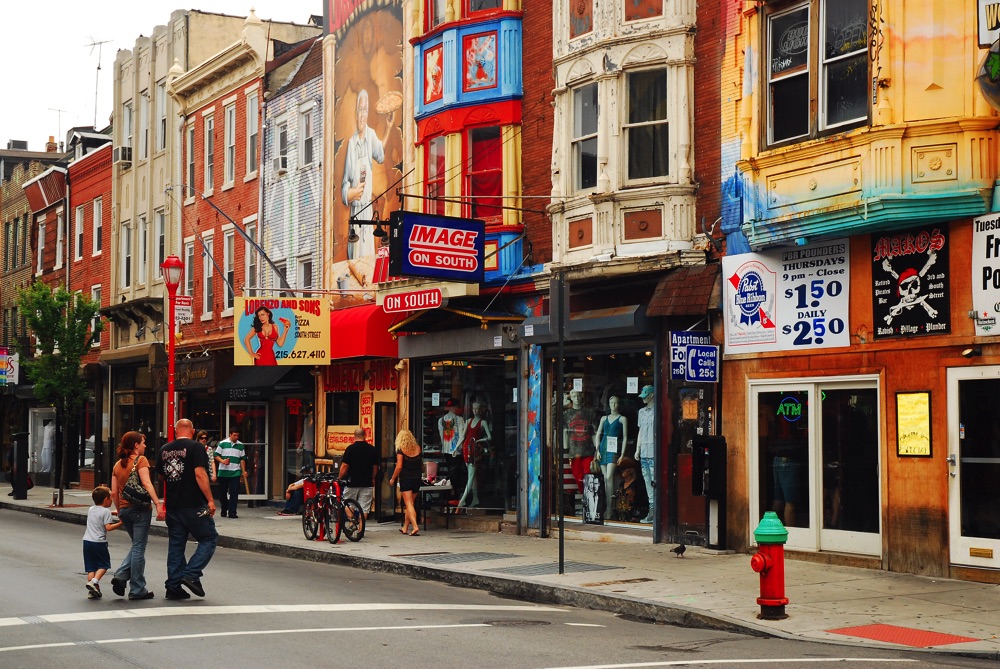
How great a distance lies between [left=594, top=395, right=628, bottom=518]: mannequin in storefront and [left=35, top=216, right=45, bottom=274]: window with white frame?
106ft

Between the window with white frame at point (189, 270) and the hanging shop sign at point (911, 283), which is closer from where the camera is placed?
the hanging shop sign at point (911, 283)

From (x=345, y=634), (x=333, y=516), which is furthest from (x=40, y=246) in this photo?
(x=345, y=634)

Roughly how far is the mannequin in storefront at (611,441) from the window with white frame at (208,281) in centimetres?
1687

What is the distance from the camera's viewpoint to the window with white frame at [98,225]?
41938mm

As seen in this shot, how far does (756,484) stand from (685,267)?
128 inches

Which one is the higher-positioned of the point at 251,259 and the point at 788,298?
the point at 251,259

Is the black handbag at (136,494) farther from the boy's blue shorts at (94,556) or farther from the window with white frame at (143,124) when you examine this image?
the window with white frame at (143,124)

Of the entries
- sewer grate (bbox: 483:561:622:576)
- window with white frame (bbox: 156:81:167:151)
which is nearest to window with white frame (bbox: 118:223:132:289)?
window with white frame (bbox: 156:81:167:151)

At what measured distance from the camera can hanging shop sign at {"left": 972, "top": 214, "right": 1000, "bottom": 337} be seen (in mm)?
13844

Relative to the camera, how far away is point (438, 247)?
809 inches

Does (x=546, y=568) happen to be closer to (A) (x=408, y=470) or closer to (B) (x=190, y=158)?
(A) (x=408, y=470)

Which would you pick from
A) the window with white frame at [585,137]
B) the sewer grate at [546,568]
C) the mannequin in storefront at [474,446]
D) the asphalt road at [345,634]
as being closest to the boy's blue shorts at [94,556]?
the asphalt road at [345,634]

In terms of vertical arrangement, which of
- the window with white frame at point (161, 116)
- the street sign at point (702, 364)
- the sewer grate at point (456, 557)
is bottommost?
the sewer grate at point (456, 557)

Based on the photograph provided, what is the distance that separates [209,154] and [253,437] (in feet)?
26.5
